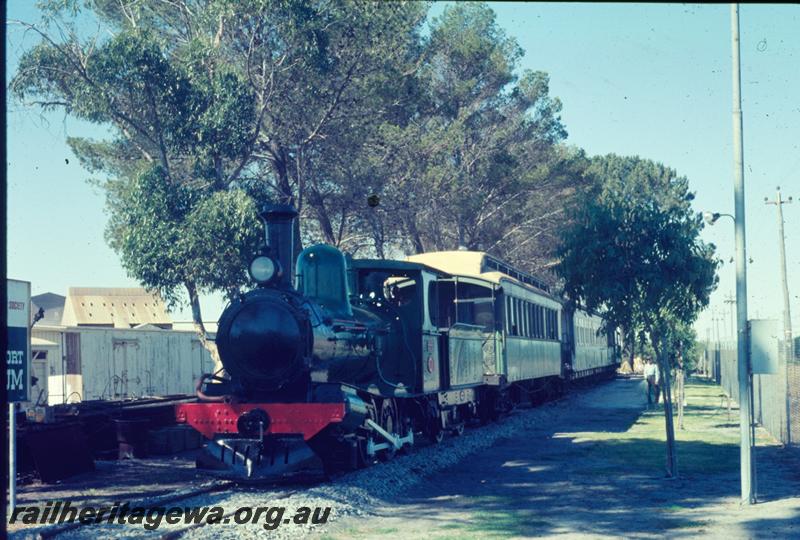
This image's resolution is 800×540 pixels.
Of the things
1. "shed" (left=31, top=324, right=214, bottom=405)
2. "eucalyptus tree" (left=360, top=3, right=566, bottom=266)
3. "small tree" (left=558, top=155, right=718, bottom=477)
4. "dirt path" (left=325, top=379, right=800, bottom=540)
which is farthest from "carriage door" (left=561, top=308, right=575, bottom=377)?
"small tree" (left=558, top=155, right=718, bottom=477)

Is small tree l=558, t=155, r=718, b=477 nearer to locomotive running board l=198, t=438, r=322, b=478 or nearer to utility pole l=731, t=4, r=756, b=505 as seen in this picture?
utility pole l=731, t=4, r=756, b=505

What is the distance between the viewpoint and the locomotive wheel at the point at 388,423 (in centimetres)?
1290

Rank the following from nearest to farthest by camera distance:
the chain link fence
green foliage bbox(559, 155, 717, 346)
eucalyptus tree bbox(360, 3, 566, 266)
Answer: green foliage bbox(559, 155, 717, 346), the chain link fence, eucalyptus tree bbox(360, 3, 566, 266)

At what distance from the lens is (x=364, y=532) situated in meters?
8.60

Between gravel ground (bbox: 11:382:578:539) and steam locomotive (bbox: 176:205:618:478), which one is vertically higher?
steam locomotive (bbox: 176:205:618:478)

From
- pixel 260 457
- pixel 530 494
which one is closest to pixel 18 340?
pixel 260 457

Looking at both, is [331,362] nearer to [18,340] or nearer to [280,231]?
[280,231]

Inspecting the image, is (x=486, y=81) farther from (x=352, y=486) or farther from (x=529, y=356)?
(x=352, y=486)

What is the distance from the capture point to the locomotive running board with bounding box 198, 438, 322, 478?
10766 millimetres

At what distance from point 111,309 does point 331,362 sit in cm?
2845

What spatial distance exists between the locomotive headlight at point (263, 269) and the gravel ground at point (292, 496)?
2.55m

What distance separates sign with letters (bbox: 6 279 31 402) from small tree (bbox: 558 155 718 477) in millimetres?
6903

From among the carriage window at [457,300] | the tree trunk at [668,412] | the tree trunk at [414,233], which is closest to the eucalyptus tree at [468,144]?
the tree trunk at [414,233]

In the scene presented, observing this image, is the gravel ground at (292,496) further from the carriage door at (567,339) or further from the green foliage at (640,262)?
the carriage door at (567,339)
